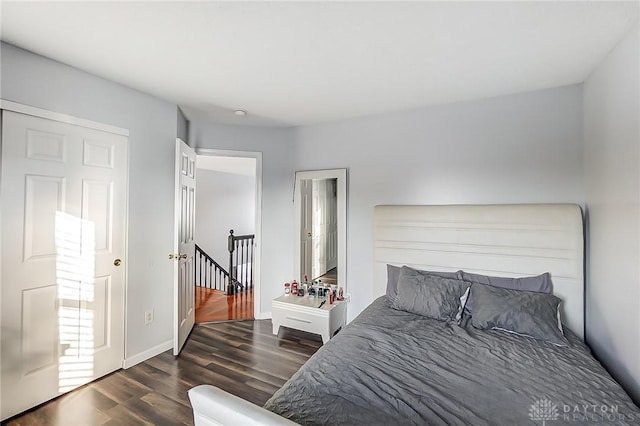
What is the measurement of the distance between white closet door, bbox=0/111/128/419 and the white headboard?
7.95 feet

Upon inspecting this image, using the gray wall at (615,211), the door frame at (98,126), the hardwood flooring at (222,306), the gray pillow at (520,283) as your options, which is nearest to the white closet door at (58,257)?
the door frame at (98,126)

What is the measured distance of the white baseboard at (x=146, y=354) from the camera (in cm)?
250

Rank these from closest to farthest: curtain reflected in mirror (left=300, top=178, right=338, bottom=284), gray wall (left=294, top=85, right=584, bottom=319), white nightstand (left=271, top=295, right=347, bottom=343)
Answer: gray wall (left=294, top=85, right=584, bottom=319), white nightstand (left=271, top=295, right=347, bottom=343), curtain reflected in mirror (left=300, top=178, right=338, bottom=284)

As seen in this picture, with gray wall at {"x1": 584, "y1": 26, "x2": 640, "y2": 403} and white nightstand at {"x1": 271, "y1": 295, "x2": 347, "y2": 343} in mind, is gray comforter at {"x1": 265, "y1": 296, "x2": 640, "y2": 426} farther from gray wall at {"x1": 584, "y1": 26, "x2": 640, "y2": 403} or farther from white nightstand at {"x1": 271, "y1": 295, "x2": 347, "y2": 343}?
white nightstand at {"x1": 271, "y1": 295, "x2": 347, "y2": 343}

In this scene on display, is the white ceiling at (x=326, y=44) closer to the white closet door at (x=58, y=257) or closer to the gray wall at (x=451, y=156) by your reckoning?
the gray wall at (x=451, y=156)

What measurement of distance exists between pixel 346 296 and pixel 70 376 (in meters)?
2.47

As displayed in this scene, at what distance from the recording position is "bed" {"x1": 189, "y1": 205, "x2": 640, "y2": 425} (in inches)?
48.6

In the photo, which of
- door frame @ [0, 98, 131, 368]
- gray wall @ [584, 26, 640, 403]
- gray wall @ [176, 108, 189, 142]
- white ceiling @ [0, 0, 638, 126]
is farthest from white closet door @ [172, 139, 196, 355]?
gray wall @ [584, 26, 640, 403]

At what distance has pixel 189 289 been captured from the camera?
3248mm

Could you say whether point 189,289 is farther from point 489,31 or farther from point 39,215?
point 489,31

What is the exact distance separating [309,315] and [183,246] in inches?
57.1

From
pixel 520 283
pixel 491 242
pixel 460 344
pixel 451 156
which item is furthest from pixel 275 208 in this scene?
pixel 520 283

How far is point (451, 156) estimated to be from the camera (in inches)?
112

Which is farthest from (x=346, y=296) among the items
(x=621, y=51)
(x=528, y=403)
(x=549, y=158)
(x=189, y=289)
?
(x=621, y=51)
